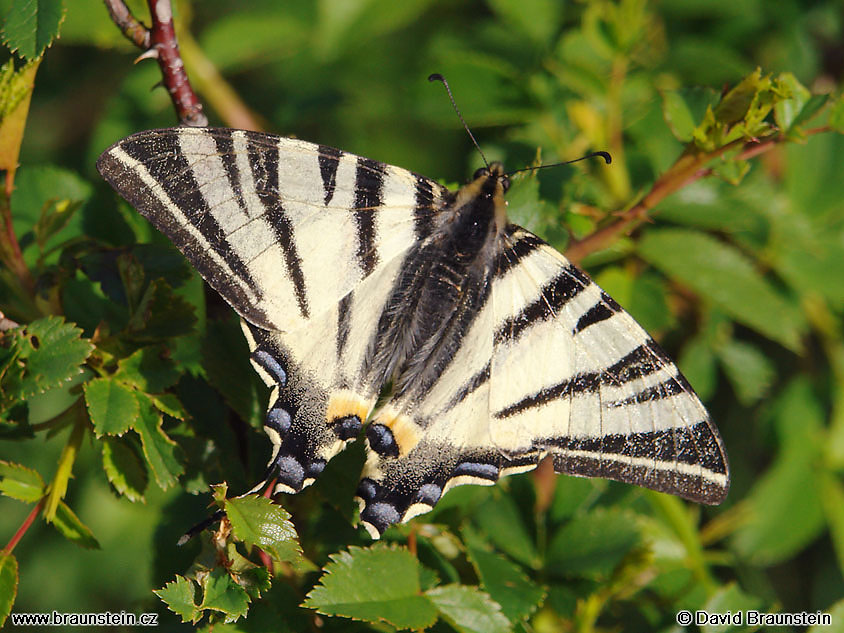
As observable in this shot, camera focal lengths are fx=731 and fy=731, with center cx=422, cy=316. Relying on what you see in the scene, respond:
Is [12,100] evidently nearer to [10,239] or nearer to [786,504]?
[10,239]

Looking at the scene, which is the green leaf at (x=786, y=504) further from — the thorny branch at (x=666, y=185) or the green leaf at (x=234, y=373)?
the green leaf at (x=234, y=373)

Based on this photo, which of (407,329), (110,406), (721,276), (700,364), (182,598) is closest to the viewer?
(182,598)

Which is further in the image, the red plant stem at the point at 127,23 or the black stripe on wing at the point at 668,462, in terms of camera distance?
the black stripe on wing at the point at 668,462

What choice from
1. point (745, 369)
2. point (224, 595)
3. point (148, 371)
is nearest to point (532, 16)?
point (745, 369)

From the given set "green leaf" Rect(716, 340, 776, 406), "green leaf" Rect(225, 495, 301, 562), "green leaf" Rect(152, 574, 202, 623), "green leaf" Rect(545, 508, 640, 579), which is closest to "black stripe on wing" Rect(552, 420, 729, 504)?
"green leaf" Rect(545, 508, 640, 579)

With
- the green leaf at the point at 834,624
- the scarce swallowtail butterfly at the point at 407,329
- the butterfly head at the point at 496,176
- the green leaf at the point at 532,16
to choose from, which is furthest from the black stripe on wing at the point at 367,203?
the green leaf at the point at 834,624

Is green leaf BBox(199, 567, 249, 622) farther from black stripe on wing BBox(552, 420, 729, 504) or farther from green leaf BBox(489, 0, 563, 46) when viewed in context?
green leaf BBox(489, 0, 563, 46)
